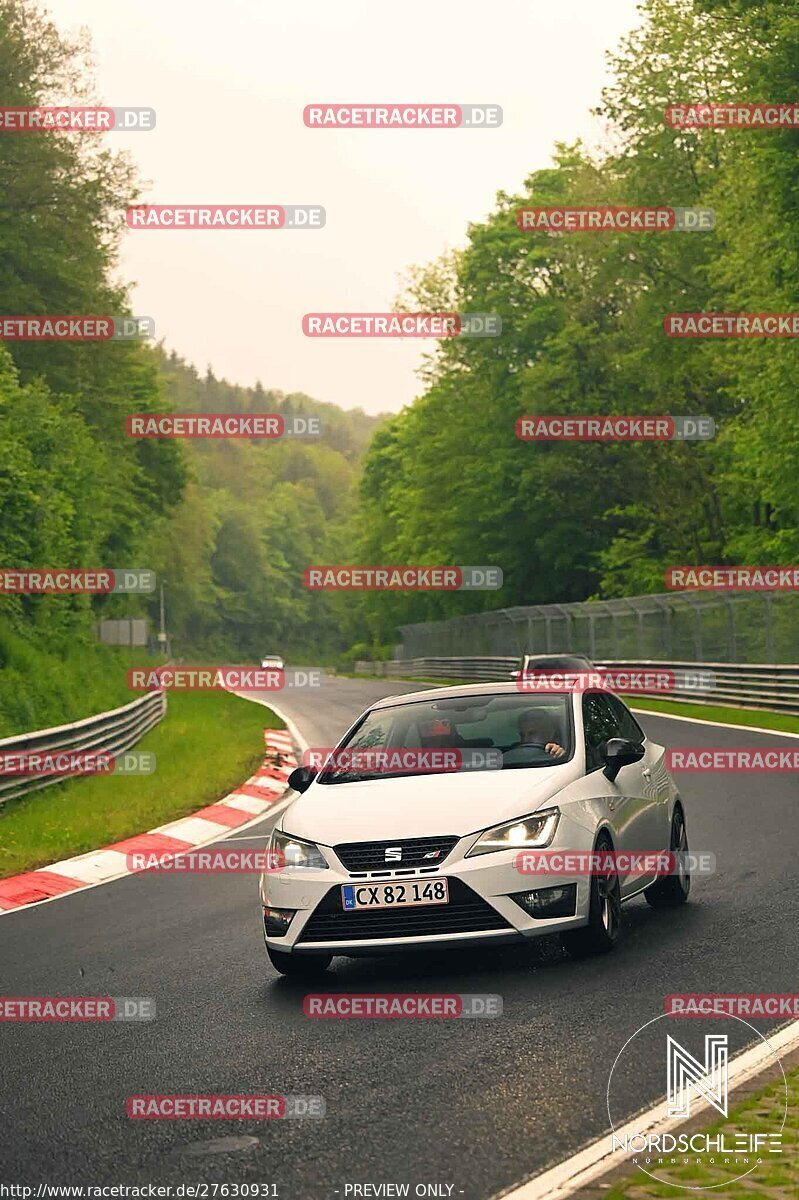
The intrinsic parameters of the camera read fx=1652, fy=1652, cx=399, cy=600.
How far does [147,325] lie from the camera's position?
Answer: 50.5 metres

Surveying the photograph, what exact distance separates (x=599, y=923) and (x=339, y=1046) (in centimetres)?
211

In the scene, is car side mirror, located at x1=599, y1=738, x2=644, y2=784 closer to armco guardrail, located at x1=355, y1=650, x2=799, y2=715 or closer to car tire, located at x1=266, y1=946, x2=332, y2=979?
car tire, located at x1=266, y1=946, x2=332, y2=979

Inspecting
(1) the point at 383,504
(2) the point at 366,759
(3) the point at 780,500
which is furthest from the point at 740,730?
(1) the point at 383,504

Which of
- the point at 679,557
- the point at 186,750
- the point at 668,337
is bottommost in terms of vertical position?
the point at 186,750

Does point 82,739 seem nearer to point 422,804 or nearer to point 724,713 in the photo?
point 724,713

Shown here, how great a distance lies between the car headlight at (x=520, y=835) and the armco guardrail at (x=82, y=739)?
10916 millimetres

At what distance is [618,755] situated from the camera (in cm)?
968

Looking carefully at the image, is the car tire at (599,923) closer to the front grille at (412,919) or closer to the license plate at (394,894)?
the front grille at (412,919)

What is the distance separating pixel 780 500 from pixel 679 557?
15131mm

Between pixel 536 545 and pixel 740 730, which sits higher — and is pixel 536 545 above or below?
above

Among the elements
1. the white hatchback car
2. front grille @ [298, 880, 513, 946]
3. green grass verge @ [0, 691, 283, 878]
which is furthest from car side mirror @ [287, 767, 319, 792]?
green grass verge @ [0, 691, 283, 878]

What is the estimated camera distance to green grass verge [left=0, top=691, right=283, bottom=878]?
16438 millimetres

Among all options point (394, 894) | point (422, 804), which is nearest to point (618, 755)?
point (422, 804)

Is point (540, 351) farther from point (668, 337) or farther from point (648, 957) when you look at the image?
point (648, 957)
